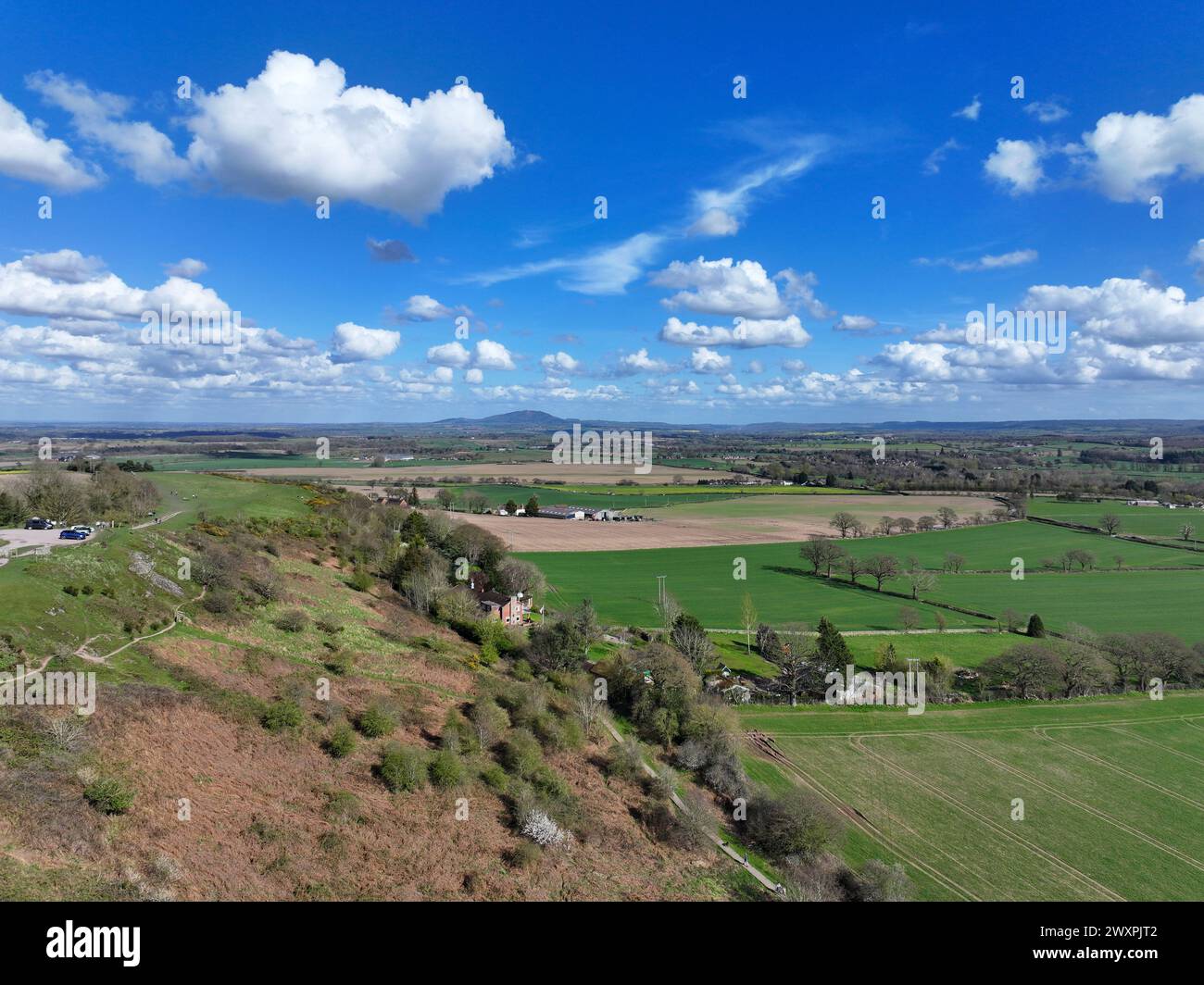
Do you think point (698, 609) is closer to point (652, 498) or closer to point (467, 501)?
point (467, 501)

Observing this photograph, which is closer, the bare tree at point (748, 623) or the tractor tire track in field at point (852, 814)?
the tractor tire track in field at point (852, 814)

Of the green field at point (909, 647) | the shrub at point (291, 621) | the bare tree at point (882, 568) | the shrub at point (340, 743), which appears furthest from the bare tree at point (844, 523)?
the shrub at point (340, 743)

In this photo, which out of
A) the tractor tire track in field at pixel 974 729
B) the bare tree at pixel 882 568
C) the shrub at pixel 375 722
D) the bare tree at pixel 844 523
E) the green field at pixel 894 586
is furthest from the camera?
the bare tree at pixel 844 523

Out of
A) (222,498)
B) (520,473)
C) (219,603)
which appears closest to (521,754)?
(219,603)

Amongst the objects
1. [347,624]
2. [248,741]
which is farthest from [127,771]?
[347,624]

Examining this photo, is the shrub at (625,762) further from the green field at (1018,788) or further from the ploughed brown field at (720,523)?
the ploughed brown field at (720,523)
